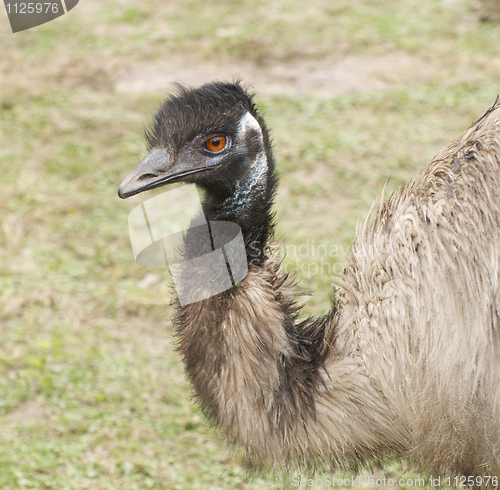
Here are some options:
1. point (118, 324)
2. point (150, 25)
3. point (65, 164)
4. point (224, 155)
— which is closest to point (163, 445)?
point (118, 324)

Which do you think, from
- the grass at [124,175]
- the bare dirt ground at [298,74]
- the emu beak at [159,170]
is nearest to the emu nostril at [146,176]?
the emu beak at [159,170]

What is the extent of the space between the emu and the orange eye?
0.01m

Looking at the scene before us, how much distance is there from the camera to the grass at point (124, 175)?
299 centimetres

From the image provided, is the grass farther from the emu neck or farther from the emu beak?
the emu beak

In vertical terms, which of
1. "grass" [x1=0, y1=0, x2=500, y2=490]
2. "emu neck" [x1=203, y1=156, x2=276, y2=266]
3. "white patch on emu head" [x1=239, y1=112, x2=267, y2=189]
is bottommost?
"grass" [x1=0, y1=0, x2=500, y2=490]

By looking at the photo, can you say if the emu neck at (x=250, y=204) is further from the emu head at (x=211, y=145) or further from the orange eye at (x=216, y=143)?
the orange eye at (x=216, y=143)

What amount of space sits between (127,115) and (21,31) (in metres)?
2.56

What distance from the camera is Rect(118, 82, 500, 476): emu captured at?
5.89 feet

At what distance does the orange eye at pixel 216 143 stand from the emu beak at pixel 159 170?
65mm

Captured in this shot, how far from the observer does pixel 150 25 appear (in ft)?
24.3

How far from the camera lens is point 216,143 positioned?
212 centimetres

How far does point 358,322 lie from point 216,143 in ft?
2.55

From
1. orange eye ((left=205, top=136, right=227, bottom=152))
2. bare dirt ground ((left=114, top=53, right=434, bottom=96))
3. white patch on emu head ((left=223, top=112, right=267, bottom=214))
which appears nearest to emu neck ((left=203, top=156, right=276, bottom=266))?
white patch on emu head ((left=223, top=112, right=267, bottom=214))

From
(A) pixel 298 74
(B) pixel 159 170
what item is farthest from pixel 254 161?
(A) pixel 298 74
